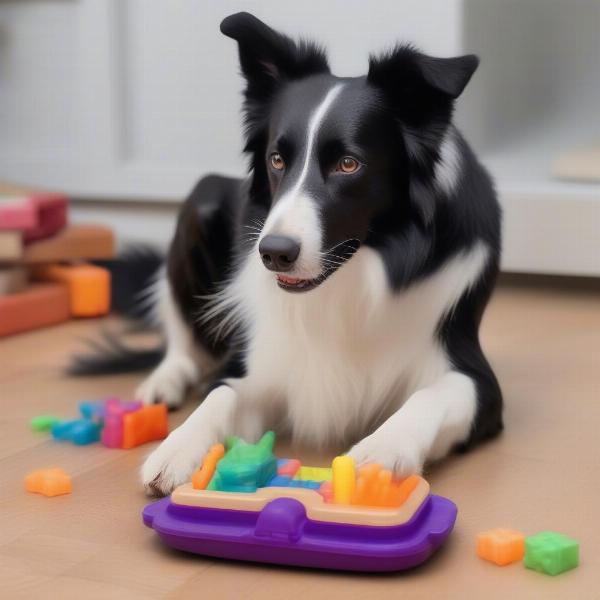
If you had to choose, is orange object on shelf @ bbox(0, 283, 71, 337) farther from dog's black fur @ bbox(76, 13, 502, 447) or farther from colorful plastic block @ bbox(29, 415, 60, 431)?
dog's black fur @ bbox(76, 13, 502, 447)

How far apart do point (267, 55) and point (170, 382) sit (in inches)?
28.0

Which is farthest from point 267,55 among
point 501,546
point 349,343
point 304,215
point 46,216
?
point 46,216

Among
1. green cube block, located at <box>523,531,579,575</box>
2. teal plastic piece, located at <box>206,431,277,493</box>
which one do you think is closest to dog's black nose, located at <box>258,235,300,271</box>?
teal plastic piece, located at <box>206,431,277,493</box>

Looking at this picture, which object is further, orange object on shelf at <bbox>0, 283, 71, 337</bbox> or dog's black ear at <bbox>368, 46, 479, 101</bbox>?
orange object on shelf at <bbox>0, 283, 71, 337</bbox>

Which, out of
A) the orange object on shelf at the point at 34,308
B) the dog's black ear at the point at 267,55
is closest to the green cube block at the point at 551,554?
the dog's black ear at the point at 267,55

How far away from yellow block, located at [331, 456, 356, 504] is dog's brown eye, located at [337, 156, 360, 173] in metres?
0.47

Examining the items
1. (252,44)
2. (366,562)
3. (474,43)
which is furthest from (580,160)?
(366,562)

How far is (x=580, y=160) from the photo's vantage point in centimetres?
307

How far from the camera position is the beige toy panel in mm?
1285

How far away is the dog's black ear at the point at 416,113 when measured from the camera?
1.63 metres

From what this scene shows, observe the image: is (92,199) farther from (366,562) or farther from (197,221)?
(366,562)

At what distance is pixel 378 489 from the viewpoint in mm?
1354

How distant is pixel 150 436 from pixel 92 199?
2.07 metres

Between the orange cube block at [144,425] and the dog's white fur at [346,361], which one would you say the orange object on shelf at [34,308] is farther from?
the dog's white fur at [346,361]
